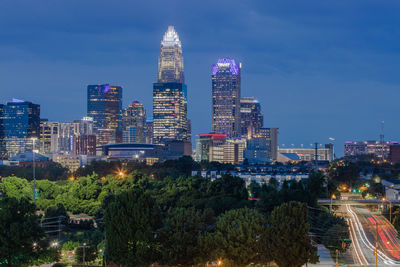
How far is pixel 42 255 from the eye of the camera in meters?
48.3

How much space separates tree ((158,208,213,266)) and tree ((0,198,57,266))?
33.2ft

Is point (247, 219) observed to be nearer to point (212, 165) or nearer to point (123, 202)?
point (123, 202)

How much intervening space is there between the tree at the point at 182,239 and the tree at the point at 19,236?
10125 millimetres

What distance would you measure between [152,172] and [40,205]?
4774cm

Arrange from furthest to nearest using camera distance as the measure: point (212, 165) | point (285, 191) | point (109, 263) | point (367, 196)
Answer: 1. point (212, 165)
2. point (367, 196)
3. point (285, 191)
4. point (109, 263)

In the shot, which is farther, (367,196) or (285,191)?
(367,196)

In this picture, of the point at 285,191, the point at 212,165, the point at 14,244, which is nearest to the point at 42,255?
the point at 14,244

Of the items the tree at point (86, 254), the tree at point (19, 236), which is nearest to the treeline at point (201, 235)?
the tree at point (19, 236)

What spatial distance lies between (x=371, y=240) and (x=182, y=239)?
2730 centimetres

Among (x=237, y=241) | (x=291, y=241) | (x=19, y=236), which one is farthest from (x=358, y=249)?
(x=19, y=236)

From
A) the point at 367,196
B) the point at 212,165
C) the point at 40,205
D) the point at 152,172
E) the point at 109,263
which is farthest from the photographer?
the point at 212,165

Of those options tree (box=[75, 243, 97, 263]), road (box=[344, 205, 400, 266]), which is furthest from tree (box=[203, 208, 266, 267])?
tree (box=[75, 243, 97, 263])

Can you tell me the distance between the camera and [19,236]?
46938 mm

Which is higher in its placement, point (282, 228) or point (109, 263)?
point (282, 228)
